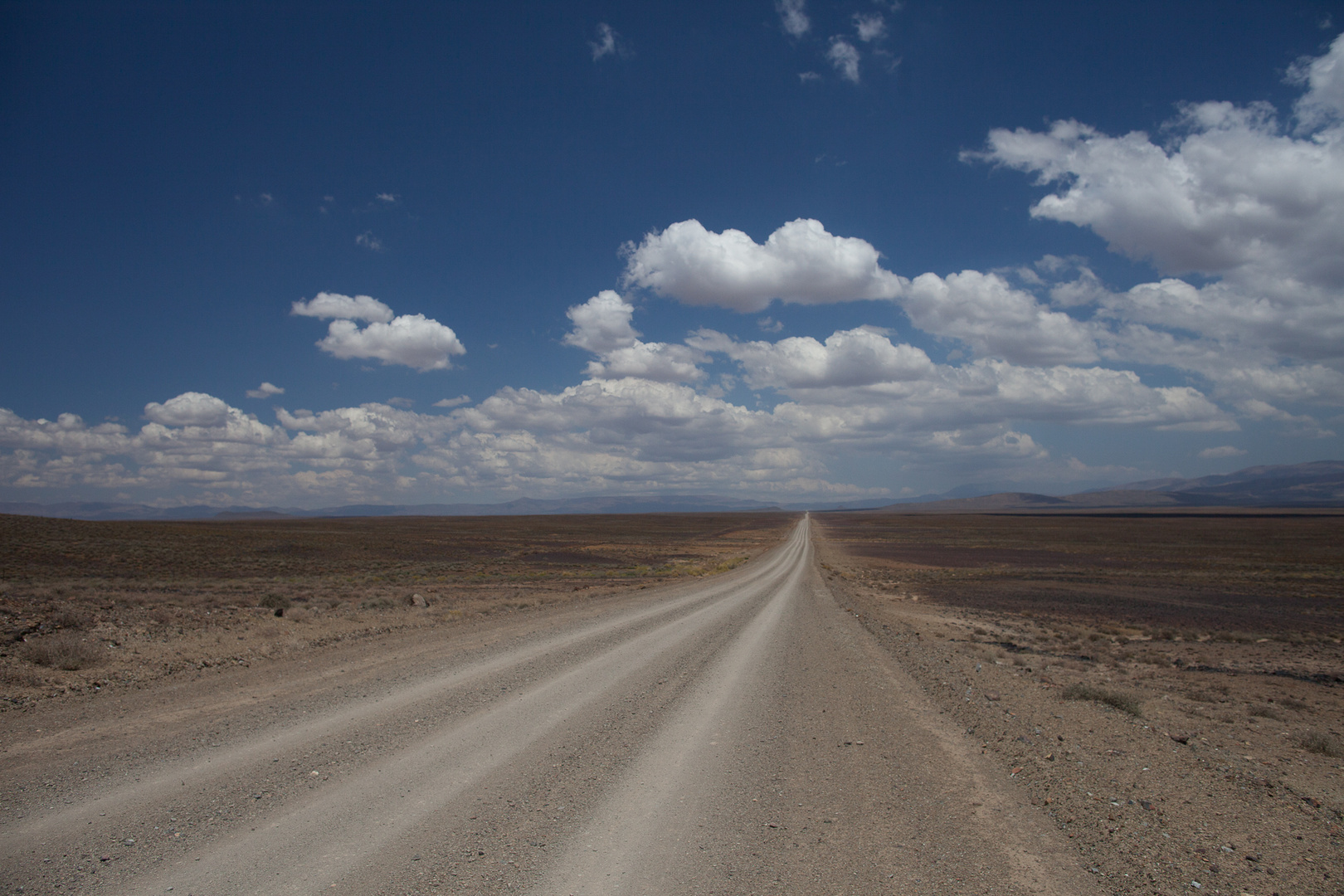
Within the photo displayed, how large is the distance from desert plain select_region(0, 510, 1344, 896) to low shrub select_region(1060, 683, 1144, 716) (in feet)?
0.22

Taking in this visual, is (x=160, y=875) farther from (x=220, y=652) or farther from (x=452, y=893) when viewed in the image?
(x=220, y=652)

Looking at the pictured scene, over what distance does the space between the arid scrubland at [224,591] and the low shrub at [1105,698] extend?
15315 mm

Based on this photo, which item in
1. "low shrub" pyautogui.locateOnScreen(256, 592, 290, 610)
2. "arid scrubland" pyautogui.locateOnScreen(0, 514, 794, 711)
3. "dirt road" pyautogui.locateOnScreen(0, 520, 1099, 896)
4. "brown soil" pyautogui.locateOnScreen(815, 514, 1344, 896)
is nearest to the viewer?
"dirt road" pyautogui.locateOnScreen(0, 520, 1099, 896)

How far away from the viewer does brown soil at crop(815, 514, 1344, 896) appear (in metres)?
5.52

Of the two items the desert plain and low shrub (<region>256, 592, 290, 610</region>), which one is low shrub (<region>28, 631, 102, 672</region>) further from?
low shrub (<region>256, 592, 290, 610</region>)

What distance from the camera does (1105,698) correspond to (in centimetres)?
1074

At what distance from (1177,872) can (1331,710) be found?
10.2 metres

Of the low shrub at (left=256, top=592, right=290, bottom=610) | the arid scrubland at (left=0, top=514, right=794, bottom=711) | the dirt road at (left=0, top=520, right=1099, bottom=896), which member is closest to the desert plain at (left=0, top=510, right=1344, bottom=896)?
the dirt road at (left=0, top=520, right=1099, bottom=896)

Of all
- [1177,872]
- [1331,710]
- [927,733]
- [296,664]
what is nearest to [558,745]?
[927,733]

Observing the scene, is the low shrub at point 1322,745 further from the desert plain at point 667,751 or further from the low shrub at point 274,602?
the low shrub at point 274,602

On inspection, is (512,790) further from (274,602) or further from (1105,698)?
(274,602)

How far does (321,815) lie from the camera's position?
18.6 feet

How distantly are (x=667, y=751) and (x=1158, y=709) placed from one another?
9.01 m

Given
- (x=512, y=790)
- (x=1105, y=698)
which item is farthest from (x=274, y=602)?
(x=1105, y=698)
